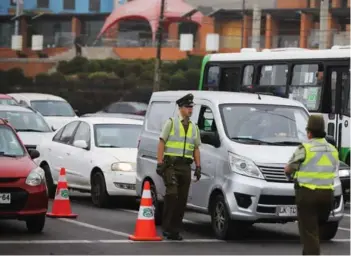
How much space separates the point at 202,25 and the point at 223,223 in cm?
6887

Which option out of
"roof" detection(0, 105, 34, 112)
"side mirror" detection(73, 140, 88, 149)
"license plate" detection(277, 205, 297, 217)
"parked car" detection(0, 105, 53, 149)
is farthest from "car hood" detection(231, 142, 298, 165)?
"roof" detection(0, 105, 34, 112)

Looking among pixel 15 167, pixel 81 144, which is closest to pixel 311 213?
pixel 15 167

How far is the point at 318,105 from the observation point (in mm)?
23375

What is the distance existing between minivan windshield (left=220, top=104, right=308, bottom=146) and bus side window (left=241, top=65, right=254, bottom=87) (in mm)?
10254

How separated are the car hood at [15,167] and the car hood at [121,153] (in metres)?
3.85

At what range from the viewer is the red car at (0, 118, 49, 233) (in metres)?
13.6

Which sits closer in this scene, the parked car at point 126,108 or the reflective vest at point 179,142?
the reflective vest at point 179,142

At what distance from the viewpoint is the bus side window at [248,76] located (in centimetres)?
2544

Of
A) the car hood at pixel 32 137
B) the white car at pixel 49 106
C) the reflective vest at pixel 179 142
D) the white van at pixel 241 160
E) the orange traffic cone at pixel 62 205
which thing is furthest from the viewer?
the white car at pixel 49 106

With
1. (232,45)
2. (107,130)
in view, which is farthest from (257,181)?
(232,45)

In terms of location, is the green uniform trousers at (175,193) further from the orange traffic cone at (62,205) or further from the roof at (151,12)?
the roof at (151,12)

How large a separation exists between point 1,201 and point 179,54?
2450 inches

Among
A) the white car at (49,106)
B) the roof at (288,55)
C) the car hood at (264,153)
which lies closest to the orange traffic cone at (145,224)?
the car hood at (264,153)

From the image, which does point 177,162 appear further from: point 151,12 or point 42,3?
point 42,3
